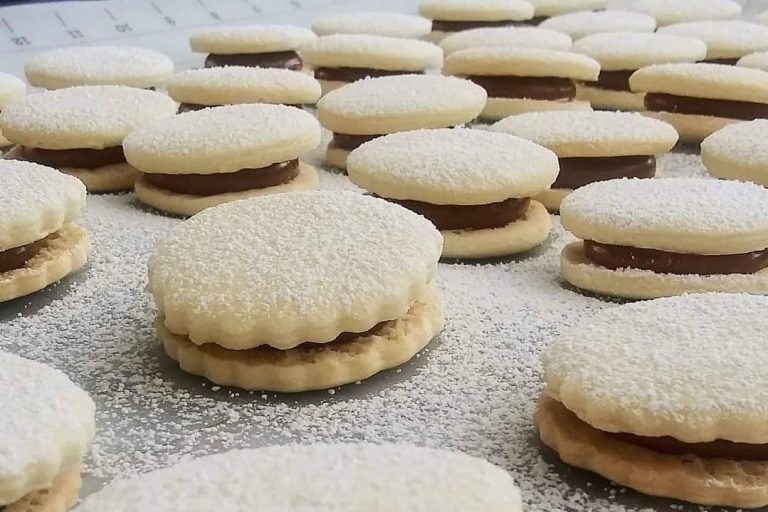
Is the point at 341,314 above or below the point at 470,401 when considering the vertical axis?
above

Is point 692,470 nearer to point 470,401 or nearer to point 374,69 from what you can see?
point 470,401

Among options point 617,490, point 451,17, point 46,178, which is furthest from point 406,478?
point 451,17

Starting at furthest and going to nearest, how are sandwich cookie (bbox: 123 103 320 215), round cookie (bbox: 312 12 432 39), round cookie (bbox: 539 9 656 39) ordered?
1. round cookie (bbox: 539 9 656 39)
2. round cookie (bbox: 312 12 432 39)
3. sandwich cookie (bbox: 123 103 320 215)

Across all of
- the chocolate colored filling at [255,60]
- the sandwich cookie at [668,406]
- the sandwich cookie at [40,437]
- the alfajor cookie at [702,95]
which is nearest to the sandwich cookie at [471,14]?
the chocolate colored filling at [255,60]

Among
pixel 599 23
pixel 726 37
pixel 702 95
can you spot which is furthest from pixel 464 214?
pixel 599 23

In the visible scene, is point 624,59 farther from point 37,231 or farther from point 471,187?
point 37,231

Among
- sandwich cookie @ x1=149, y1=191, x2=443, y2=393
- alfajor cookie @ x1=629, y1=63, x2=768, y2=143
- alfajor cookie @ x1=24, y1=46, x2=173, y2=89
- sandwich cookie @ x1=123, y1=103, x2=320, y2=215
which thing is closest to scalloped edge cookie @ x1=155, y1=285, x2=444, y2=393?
sandwich cookie @ x1=149, y1=191, x2=443, y2=393

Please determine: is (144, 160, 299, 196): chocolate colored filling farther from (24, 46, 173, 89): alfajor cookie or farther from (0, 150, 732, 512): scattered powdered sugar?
(24, 46, 173, 89): alfajor cookie
